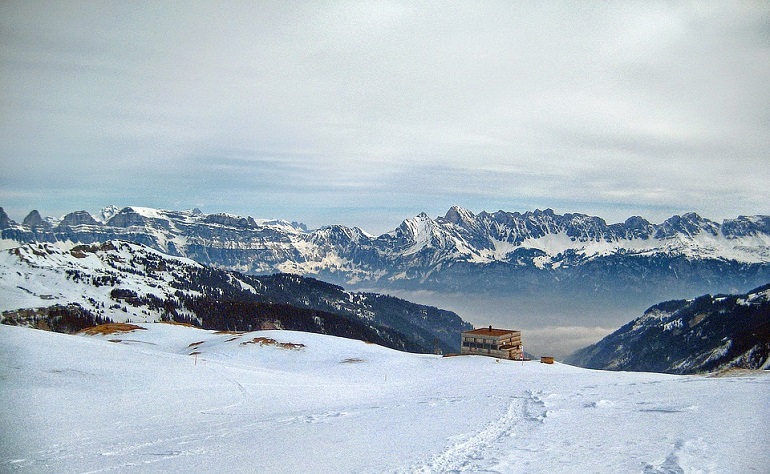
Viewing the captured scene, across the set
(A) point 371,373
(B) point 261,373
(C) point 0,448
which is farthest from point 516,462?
(A) point 371,373

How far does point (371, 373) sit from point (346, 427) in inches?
1151

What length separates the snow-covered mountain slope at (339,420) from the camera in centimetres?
1733

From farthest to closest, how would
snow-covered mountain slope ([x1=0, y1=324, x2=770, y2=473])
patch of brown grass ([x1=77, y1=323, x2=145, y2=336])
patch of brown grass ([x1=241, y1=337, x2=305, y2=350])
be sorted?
patch of brown grass ([x1=77, y1=323, x2=145, y2=336]) → patch of brown grass ([x1=241, y1=337, x2=305, y2=350]) → snow-covered mountain slope ([x1=0, y1=324, x2=770, y2=473])

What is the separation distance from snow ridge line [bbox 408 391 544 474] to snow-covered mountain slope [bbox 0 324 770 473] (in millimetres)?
73

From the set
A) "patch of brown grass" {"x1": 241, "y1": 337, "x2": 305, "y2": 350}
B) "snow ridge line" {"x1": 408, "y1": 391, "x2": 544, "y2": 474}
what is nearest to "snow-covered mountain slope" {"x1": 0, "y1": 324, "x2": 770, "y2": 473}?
"snow ridge line" {"x1": 408, "y1": 391, "x2": 544, "y2": 474}

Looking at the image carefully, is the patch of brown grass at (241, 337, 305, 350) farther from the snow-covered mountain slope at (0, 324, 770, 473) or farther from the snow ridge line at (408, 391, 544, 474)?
the snow ridge line at (408, 391, 544, 474)

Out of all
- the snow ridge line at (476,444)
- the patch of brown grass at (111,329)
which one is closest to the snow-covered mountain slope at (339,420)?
the snow ridge line at (476,444)

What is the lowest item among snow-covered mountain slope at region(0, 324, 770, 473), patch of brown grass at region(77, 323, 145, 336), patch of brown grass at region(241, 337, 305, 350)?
patch of brown grass at region(77, 323, 145, 336)

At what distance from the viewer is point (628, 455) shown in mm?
17109

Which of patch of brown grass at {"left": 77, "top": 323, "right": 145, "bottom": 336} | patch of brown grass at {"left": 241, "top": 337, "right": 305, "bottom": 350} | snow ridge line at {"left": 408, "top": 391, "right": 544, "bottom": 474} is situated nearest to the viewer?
snow ridge line at {"left": 408, "top": 391, "right": 544, "bottom": 474}

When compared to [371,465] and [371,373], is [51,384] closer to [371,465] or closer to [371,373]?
[371,465]

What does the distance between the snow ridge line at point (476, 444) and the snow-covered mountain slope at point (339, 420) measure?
0.24 feet

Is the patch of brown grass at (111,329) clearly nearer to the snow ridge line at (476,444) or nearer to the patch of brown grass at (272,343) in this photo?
the patch of brown grass at (272,343)

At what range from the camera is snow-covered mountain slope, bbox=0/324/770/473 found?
1733 cm
